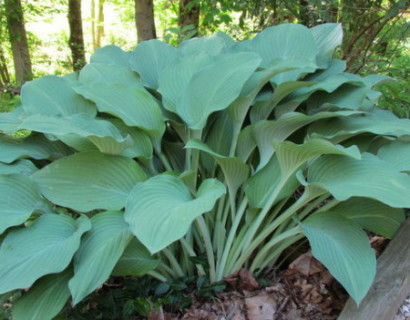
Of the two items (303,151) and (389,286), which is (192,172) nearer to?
(303,151)

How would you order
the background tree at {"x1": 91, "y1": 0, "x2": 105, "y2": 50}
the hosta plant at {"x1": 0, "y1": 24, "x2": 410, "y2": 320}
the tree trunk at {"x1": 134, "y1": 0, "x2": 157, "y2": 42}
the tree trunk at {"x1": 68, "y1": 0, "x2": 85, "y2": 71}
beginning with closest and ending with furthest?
the hosta plant at {"x1": 0, "y1": 24, "x2": 410, "y2": 320} → the tree trunk at {"x1": 134, "y1": 0, "x2": 157, "y2": 42} → the tree trunk at {"x1": 68, "y1": 0, "x2": 85, "y2": 71} → the background tree at {"x1": 91, "y1": 0, "x2": 105, "y2": 50}

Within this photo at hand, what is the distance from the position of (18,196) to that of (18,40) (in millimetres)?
6246

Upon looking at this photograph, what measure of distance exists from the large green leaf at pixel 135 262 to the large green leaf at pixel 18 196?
319 millimetres

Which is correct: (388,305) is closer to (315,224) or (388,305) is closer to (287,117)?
(315,224)

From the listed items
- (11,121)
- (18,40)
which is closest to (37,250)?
(11,121)

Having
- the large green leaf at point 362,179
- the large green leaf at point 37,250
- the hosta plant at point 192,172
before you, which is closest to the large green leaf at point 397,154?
the hosta plant at point 192,172

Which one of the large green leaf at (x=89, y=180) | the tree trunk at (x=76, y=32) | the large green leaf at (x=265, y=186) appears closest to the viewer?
the large green leaf at (x=89, y=180)

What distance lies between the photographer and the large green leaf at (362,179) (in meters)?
0.98

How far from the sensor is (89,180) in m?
1.22

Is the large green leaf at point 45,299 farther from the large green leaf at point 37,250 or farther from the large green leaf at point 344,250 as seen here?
the large green leaf at point 344,250

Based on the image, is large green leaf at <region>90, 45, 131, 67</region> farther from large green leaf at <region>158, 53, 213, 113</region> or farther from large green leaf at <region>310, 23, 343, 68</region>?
large green leaf at <region>310, 23, 343, 68</region>

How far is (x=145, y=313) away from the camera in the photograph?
129 centimetres

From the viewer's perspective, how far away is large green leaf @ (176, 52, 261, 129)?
49.9 inches

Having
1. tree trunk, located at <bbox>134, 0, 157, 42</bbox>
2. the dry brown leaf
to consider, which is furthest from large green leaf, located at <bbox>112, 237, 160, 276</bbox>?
tree trunk, located at <bbox>134, 0, 157, 42</bbox>
